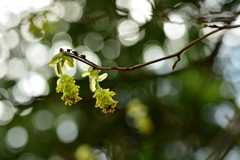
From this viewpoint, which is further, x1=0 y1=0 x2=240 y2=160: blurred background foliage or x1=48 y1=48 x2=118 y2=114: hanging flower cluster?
x1=0 y1=0 x2=240 y2=160: blurred background foliage

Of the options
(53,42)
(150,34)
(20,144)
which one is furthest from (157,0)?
(20,144)

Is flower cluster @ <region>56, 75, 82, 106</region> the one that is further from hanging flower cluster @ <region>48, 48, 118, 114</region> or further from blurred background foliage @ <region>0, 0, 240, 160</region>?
blurred background foliage @ <region>0, 0, 240, 160</region>

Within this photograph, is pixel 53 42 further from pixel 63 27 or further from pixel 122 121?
pixel 122 121

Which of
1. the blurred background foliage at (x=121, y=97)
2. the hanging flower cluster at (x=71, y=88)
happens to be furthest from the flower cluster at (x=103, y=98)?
the blurred background foliage at (x=121, y=97)

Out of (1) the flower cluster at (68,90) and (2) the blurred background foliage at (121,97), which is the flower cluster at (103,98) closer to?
(1) the flower cluster at (68,90)

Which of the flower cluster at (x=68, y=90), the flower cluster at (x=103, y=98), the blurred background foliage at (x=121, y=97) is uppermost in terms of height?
the flower cluster at (x=68, y=90)

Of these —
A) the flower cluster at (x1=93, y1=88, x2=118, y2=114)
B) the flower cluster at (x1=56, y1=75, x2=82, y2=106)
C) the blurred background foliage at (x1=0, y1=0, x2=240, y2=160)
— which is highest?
the flower cluster at (x1=56, y1=75, x2=82, y2=106)

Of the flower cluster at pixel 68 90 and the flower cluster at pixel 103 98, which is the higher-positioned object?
the flower cluster at pixel 68 90

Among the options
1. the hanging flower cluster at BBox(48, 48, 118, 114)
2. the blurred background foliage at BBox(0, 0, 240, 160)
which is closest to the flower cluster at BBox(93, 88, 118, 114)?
the hanging flower cluster at BBox(48, 48, 118, 114)

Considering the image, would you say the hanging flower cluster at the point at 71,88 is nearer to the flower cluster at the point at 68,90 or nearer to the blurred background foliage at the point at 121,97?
the flower cluster at the point at 68,90

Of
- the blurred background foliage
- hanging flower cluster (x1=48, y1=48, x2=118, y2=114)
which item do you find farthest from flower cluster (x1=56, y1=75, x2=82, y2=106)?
the blurred background foliage

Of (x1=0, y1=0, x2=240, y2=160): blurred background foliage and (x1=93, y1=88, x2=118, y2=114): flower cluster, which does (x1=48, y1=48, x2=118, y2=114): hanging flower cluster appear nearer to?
(x1=93, y1=88, x2=118, y2=114): flower cluster

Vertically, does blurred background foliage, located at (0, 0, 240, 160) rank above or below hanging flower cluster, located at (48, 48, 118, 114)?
below

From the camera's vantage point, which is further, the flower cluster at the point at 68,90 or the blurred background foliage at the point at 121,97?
the blurred background foliage at the point at 121,97
